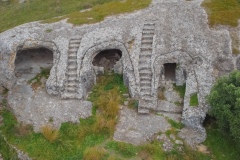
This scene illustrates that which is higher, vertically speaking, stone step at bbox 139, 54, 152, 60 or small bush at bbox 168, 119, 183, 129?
stone step at bbox 139, 54, 152, 60

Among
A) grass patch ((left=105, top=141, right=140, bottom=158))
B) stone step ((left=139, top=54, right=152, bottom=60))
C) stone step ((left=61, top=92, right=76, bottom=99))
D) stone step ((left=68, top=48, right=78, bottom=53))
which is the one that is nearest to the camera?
grass patch ((left=105, top=141, right=140, bottom=158))

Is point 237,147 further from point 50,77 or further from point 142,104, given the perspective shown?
point 50,77

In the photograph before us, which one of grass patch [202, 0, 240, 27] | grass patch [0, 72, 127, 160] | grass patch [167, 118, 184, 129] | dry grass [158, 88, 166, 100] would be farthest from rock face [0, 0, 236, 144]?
grass patch [0, 72, 127, 160]

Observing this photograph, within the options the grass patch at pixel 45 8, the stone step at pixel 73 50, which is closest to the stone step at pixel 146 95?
the stone step at pixel 73 50

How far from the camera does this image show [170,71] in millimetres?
27531

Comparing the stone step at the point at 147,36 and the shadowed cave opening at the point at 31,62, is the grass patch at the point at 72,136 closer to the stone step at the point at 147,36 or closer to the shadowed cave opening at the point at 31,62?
the shadowed cave opening at the point at 31,62

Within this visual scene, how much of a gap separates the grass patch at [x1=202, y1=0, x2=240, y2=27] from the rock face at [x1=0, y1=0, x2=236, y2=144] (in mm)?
861

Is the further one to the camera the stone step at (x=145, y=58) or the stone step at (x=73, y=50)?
the stone step at (x=73, y=50)

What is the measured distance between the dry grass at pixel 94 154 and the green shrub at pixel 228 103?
22.1 feet

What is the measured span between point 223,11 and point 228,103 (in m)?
13.1

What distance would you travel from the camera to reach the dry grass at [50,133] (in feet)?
70.0

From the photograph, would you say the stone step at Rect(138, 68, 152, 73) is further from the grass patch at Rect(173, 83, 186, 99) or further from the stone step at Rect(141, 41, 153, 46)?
the stone step at Rect(141, 41, 153, 46)

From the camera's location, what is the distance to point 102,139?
21484 millimetres

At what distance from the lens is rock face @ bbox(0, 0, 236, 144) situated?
80.2 ft
